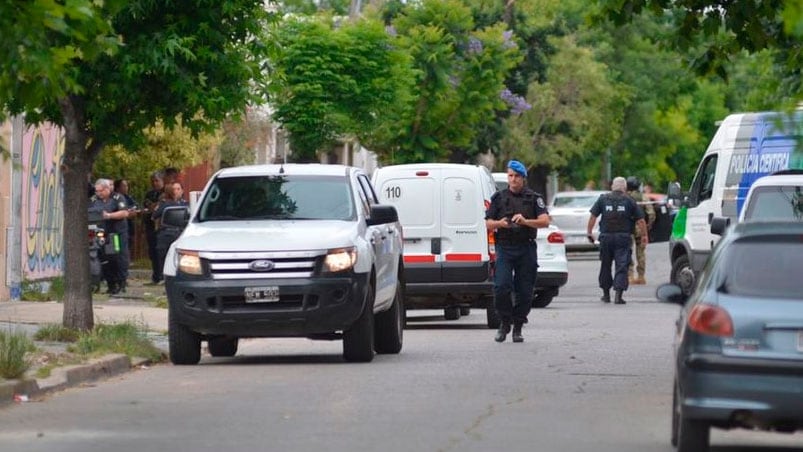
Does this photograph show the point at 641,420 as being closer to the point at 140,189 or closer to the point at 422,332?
the point at 422,332

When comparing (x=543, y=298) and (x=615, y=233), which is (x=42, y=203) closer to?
(x=543, y=298)

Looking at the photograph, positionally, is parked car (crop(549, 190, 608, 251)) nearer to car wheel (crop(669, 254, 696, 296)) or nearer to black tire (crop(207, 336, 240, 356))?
car wheel (crop(669, 254, 696, 296))

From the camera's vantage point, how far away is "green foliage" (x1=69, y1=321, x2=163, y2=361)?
16828 mm

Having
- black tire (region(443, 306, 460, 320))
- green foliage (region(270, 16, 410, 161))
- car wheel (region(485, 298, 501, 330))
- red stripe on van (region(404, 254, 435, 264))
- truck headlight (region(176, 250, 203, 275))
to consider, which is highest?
green foliage (region(270, 16, 410, 161))

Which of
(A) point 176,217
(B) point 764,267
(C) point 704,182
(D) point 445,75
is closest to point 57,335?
(A) point 176,217

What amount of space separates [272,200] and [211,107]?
1.17 m

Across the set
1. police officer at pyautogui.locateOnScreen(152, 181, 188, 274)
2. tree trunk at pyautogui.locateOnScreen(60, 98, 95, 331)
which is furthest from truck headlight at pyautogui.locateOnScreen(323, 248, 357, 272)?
police officer at pyautogui.locateOnScreen(152, 181, 188, 274)

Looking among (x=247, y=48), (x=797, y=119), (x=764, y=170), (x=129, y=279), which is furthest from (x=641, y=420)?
(x=129, y=279)

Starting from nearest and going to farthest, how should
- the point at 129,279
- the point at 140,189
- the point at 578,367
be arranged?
the point at 578,367 → the point at 129,279 → the point at 140,189

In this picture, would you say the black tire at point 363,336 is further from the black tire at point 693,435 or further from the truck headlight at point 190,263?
the black tire at point 693,435

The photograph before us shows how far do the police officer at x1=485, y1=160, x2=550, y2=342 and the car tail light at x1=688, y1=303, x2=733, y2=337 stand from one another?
900 cm

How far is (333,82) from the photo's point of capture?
1371 inches

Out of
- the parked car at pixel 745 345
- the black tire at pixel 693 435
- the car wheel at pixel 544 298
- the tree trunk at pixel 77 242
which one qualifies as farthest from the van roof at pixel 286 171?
the car wheel at pixel 544 298

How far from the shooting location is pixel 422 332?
73.8 feet
